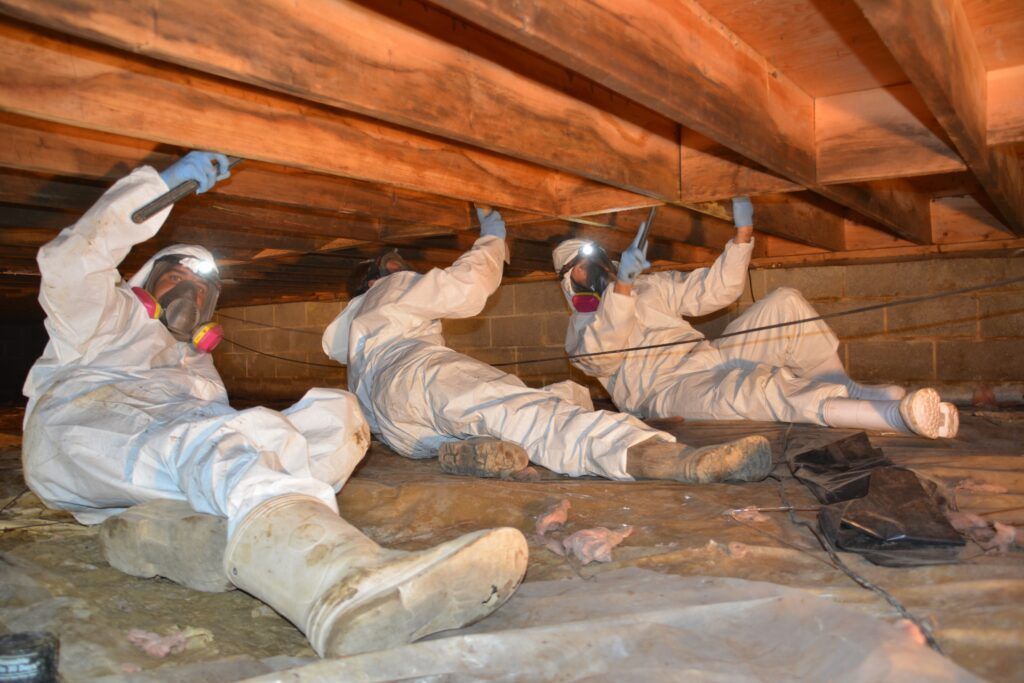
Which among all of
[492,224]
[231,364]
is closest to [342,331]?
[492,224]

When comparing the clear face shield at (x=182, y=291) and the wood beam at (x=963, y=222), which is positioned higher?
the wood beam at (x=963, y=222)

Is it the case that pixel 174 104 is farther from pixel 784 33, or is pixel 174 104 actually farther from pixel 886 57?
pixel 886 57

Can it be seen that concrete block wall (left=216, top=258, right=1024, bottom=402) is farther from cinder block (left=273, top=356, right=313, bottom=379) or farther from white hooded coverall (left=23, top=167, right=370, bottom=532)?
white hooded coverall (left=23, top=167, right=370, bottom=532)

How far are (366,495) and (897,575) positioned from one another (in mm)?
1868

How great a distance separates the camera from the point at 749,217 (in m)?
4.05

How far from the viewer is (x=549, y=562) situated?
7.03 feet

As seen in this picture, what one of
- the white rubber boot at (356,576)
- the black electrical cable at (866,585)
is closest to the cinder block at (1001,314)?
the black electrical cable at (866,585)

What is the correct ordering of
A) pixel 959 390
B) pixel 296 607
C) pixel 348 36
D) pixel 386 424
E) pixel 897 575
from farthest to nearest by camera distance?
pixel 959 390 < pixel 386 424 < pixel 348 36 < pixel 897 575 < pixel 296 607

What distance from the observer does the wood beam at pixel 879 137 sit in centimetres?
291

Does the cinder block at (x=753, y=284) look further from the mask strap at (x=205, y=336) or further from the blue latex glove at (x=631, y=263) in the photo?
the mask strap at (x=205, y=336)

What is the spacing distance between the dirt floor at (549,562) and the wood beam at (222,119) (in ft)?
3.97

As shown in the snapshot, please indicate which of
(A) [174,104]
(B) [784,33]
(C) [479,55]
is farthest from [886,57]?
(A) [174,104]

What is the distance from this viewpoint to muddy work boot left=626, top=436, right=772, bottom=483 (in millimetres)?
2818

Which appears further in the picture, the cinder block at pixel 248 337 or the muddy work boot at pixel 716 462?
the cinder block at pixel 248 337
